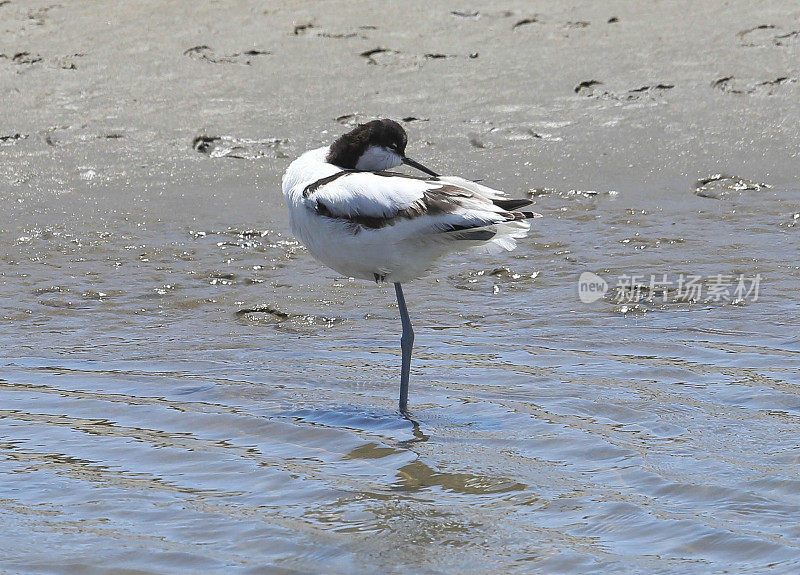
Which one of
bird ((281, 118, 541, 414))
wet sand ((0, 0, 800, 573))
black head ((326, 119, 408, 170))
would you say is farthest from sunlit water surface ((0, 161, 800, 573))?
black head ((326, 119, 408, 170))

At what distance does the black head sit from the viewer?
5535mm

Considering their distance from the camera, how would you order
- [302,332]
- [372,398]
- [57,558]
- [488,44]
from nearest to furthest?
[57,558] → [372,398] → [302,332] → [488,44]

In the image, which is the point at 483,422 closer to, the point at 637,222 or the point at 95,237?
the point at 637,222

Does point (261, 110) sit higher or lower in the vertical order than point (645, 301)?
higher

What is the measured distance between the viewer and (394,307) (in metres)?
6.47

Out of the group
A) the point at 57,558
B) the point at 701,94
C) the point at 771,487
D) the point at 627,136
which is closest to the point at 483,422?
the point at 771,487

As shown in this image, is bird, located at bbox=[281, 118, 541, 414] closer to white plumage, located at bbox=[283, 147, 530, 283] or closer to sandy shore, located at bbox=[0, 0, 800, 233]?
white plumage, located at bbox=[283, 147, 530, 283]

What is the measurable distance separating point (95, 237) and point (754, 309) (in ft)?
12.7

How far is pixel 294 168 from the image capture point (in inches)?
219
